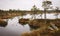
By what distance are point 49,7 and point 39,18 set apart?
30 centimetres

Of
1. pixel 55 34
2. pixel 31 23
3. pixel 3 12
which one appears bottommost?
pixel 55 34

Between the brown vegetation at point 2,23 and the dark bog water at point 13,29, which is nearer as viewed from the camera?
the dark bog water at point 13,29

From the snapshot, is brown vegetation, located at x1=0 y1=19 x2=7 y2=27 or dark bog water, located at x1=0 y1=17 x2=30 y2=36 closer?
dark bog water, located at x1=0 y1=17 x2=30 y2=36

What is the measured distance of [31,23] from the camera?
2.90 meters

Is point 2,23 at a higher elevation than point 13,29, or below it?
higher

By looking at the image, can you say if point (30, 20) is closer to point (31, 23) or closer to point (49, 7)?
point (31, 23)

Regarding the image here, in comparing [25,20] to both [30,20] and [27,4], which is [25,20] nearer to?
[30,20]

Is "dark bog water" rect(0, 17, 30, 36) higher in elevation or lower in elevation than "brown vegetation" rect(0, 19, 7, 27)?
lower

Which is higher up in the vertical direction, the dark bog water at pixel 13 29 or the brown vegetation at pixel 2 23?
the brown vegetation at pixel 2 23

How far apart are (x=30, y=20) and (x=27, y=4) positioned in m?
0.33

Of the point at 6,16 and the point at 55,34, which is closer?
the point at 55,34

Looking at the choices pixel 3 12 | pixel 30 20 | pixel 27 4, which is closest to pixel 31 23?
pixel 30 20

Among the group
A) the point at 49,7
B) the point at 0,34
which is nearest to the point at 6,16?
the point at 0,34

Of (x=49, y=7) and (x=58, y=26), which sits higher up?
(x=49, y=7)
